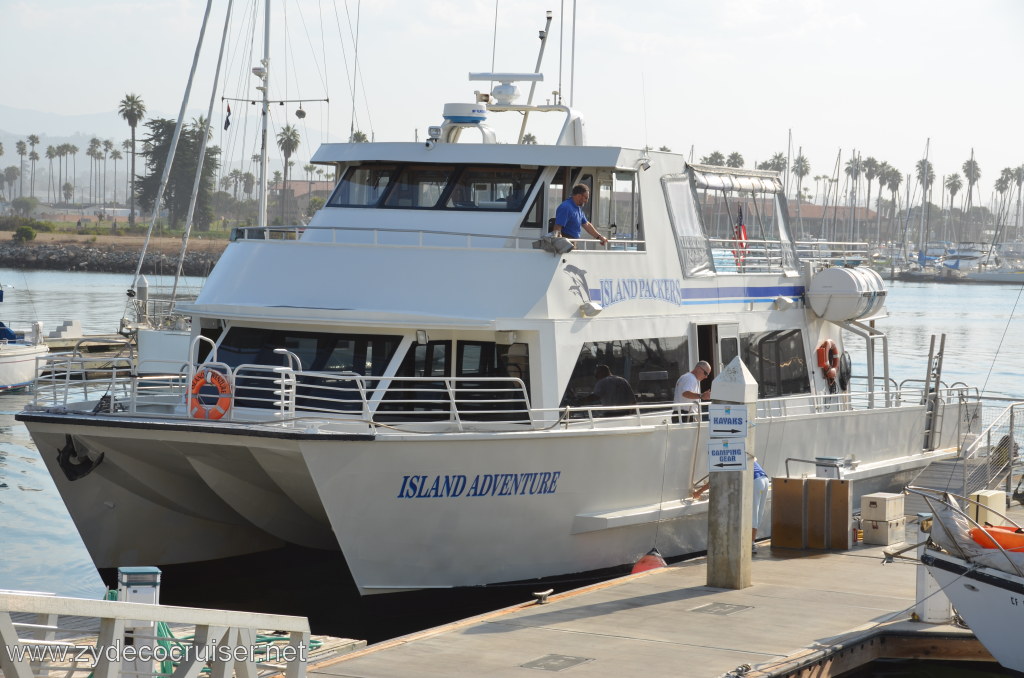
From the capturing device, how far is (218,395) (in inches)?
432

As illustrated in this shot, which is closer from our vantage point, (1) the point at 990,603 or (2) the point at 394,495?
(1) the point at 990,603

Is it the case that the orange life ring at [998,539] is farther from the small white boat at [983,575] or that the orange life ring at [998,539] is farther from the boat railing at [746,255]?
the boat railing at [746,255]

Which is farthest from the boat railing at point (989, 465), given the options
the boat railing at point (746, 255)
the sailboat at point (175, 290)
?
the sailboat at point (175, 290)

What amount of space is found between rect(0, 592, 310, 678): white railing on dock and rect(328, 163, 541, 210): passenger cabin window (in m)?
5.76

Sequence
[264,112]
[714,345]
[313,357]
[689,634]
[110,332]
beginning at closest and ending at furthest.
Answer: [689,634], [313,357], [714,345], [264,112], [110,332]

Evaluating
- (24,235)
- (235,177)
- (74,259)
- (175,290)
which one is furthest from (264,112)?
(24,235)

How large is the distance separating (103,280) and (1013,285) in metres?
69.1

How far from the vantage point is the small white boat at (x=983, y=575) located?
9.30 m

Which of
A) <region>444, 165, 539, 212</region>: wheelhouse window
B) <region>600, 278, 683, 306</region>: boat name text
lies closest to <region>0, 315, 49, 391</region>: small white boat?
<region>444, 165, 539, 212</region>: wheelhouse window

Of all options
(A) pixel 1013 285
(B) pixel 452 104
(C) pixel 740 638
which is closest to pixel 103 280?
(A) pixel 1013 285

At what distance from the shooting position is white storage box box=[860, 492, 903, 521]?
13047 mm

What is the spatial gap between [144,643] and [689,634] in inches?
158

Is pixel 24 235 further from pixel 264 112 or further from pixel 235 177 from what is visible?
pixel 264 112

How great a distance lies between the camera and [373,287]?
11703mm
